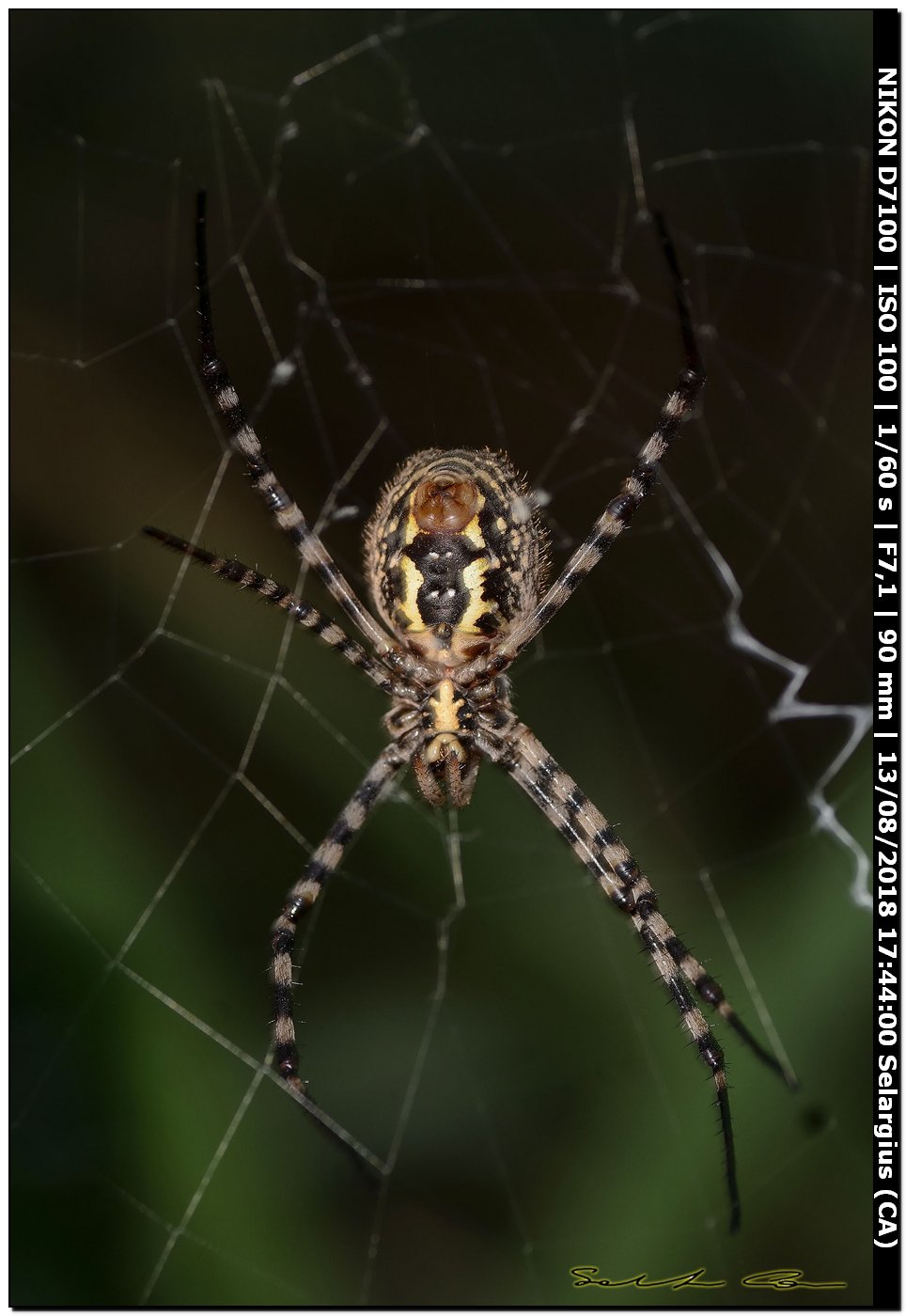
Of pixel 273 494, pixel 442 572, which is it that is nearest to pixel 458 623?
pixel 442 572

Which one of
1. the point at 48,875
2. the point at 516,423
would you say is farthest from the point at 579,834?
the point at 516,423

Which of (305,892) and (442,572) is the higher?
(442,572)

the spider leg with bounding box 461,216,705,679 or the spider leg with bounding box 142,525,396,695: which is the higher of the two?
the spider leg with bounding box 461,216,705,679

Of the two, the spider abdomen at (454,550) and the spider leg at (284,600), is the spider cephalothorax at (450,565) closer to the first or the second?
the spider abdomen at (454,550)

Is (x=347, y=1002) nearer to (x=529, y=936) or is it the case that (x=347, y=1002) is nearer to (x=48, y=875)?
(x=529, y=936)
